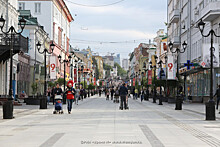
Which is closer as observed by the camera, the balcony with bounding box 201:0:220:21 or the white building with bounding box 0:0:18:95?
the balcony with bounding box 201:0:220:21

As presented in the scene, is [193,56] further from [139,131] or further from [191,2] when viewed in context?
[139,131]

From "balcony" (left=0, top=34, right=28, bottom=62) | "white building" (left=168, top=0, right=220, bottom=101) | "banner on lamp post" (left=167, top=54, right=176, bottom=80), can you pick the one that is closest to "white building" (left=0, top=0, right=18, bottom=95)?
"balcony" (left=0, top=34, right=28, bottom=62)

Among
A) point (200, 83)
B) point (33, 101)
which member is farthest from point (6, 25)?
point (200, 83)

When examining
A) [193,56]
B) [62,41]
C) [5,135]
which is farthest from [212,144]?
[62,41]

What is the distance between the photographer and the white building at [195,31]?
42.5 meters

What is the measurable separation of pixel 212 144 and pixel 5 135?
6.19 meters

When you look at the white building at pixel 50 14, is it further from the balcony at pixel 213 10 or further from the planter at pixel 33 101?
the balcony at pixel 213 10

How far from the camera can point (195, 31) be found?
54.8 m

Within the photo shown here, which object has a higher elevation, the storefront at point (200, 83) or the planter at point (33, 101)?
the storefront at point (200, 83)

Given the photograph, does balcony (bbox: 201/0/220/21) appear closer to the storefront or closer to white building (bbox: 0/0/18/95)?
the storefront

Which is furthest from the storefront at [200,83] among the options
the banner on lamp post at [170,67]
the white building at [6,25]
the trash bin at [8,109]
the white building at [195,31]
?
the trash bin at [8,109]

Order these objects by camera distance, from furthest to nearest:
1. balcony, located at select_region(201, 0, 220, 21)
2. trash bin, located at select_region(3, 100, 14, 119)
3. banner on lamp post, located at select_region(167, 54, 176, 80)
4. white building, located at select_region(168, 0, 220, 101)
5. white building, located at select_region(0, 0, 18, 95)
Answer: white building, located at select_region(0, 0, 18, 95), white building, located at select_region(168, 0, 220, 101), banner on lamp post, located at select_region(167, 54, 176, 80), balcony, located at select_region(201, 0, 220, 21), trash bin, located at select_region(3, 100, 14, 119)

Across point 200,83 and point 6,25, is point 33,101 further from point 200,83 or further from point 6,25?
point 200,83

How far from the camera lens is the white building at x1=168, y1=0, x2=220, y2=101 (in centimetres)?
4246
